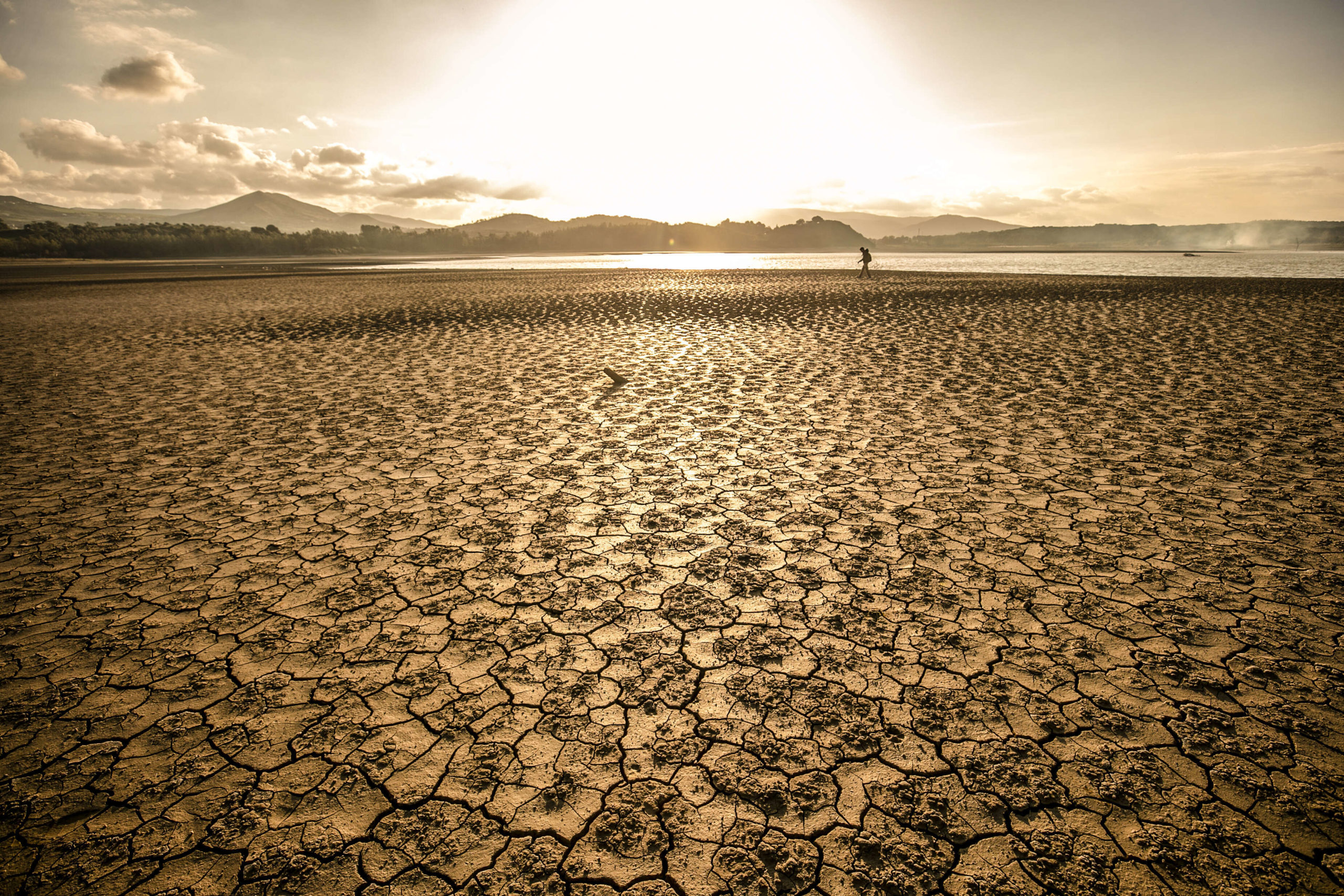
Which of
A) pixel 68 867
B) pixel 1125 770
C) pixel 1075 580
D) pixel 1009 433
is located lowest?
pixel 68 867

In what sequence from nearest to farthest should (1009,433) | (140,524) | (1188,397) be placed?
(140,524)
(1009,433)
(1188,397)

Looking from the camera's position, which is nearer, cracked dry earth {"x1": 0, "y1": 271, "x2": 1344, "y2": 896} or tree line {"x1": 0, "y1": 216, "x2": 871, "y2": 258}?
cracked dry earth {"x1": 0, "y1": 271, "x2": 1344, "y2": 896}

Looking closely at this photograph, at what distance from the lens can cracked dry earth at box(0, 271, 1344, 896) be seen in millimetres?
2357

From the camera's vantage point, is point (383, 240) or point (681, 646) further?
point (383, 240)

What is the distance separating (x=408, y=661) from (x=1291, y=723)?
195 inches

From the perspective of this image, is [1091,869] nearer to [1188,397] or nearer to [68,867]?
[68,867]

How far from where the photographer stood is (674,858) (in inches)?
90.8

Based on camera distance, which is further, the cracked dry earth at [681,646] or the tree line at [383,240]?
the tree line at [383,240]

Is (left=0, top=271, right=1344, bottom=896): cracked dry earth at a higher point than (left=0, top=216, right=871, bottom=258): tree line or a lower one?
lower

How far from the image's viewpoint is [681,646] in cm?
357

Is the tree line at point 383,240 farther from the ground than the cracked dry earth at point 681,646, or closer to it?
farther from the ground

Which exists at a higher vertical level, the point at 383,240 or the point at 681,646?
the point at 383,240

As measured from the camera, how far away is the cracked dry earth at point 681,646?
7.73 ft

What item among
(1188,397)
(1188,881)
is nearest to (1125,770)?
(1188,881)
